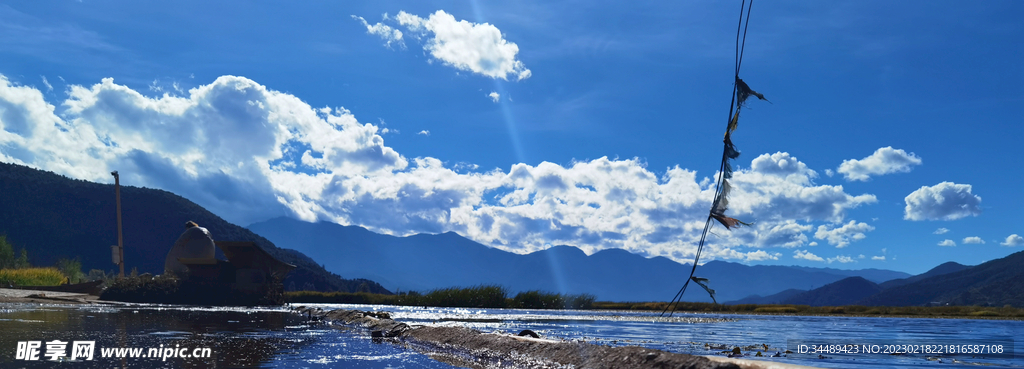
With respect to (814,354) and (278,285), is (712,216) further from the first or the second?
(278,285)

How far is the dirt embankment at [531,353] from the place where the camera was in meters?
8.42

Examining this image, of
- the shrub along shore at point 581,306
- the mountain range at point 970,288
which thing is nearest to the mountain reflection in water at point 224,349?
the shrub along shore at point 581,306

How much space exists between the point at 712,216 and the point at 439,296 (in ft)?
200

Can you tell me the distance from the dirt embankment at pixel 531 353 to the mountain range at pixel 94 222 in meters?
124

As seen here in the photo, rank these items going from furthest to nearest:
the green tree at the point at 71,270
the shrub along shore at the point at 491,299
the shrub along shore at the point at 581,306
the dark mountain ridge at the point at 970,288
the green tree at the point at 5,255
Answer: the dark mountain ridge at the point at 970,288 → the green tree at the point at 71,270 → the green tree at the point at 5,255 → the shrub along shore at the point at 491,299 → the shrub along shore at the point at 581,306

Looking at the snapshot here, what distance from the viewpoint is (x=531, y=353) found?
11727 millimetres

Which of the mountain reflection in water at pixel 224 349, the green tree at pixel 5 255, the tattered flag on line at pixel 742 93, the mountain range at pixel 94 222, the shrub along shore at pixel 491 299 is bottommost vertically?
the shrub along shore at pixel 491 299

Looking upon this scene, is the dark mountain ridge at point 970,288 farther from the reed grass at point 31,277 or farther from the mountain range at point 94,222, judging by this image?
the reed grass at point 31,277

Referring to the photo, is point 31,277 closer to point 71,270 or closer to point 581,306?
point 71,270

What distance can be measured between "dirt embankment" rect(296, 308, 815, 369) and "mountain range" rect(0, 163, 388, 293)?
124 meters

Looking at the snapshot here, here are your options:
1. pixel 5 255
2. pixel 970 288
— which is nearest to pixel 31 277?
pixel 5 255

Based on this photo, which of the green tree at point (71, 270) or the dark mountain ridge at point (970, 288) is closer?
the green tree at point (71, 270)

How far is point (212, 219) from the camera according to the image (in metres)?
152

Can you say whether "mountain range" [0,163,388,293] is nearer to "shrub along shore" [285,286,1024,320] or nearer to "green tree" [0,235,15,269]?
"green tree" [0,235,15,269]
